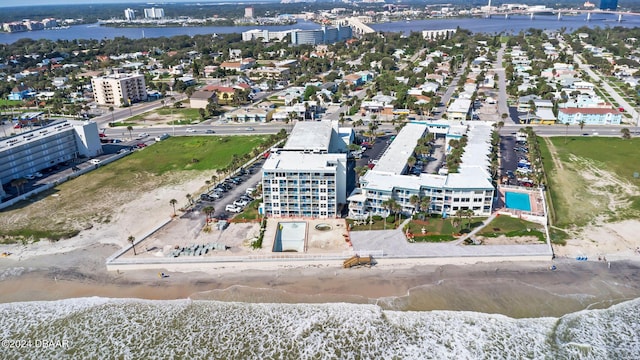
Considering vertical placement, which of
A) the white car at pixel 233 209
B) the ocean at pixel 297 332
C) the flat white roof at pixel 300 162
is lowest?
the ocean at pixel 297 332

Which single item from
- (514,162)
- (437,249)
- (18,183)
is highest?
(18,183)

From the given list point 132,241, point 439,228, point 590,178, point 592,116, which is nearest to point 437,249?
point 439,228

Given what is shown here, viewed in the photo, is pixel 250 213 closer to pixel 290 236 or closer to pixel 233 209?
pixel 233 209

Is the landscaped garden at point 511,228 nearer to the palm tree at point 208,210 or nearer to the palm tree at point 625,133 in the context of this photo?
the palm tree at point 208,210

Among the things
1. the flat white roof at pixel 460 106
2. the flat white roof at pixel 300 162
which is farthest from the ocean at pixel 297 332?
the flat white roof at pixel 460 106

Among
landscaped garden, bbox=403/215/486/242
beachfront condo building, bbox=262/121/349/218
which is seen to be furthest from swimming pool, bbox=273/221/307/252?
landscaped garden, bbox=403/215/486/242

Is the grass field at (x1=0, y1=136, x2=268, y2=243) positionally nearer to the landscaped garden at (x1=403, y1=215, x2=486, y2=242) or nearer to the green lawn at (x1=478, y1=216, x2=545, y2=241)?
the landscaped garden at (x1=403, y1=215, x2=486, y2=242)
